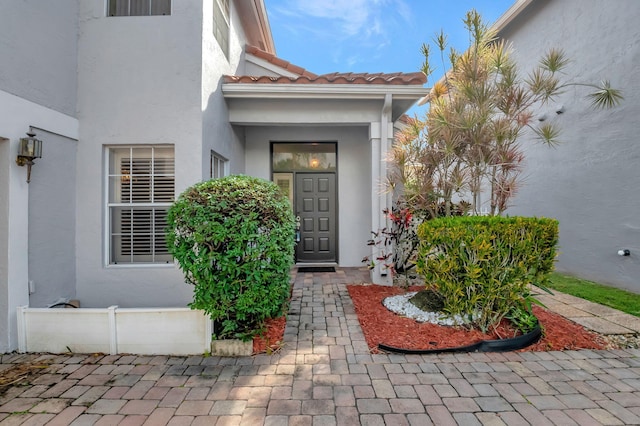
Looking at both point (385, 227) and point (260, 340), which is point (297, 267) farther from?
point (260, 340)

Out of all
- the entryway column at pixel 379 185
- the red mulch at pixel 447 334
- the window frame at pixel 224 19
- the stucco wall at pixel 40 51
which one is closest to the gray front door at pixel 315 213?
the entryway column at pixel 379 185

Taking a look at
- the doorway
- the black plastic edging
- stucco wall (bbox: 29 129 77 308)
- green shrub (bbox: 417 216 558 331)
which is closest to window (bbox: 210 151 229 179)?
the doorway

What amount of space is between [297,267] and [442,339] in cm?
418

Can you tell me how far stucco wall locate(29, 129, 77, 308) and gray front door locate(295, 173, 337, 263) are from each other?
169 inches

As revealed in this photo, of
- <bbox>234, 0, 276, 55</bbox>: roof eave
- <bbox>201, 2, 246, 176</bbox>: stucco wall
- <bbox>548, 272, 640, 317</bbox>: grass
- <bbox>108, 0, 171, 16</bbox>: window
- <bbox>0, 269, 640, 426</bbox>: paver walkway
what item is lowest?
<bbox>0, 269, 640, 426</bbox>: paver walkway

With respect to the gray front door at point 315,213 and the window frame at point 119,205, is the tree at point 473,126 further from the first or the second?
the window frame at point 119,205

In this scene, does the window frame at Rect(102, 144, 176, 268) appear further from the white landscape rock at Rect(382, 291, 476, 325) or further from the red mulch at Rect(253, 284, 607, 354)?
the white landscape rock at Rect(382, 291, 476, 325)

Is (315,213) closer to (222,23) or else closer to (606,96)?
(222,23)

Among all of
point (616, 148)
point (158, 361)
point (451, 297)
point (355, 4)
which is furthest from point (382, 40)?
point (158, 361)

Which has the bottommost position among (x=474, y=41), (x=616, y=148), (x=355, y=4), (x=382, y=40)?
(x=616, y=148)

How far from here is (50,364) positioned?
3178 millimetres

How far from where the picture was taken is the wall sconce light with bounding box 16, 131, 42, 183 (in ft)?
11.6

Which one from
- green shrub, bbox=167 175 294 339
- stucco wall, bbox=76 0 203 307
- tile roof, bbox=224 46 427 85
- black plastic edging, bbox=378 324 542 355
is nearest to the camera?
green shrub, bbox=167 175 294 339

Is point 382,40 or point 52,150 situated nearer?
point 52,150
